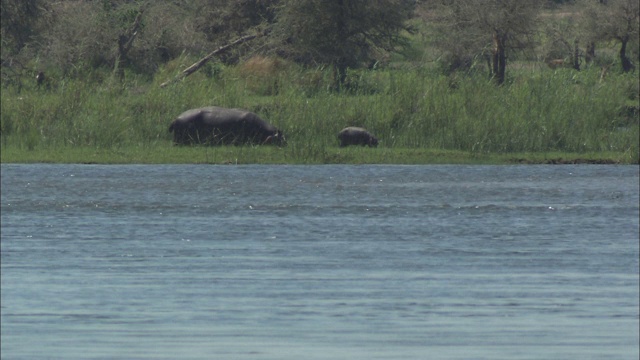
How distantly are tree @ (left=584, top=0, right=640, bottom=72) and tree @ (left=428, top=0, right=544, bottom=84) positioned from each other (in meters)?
4.80

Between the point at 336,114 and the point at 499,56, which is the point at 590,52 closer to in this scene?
the point at 499,56

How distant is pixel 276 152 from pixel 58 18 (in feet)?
47.8

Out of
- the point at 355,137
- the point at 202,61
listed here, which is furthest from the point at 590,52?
the point at 355,137

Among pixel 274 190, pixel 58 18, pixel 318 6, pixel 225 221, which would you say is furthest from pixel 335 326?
pixel 58 18

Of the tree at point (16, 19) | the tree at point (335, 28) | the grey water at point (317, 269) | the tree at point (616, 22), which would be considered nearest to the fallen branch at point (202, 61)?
the tree at point (335, 28)

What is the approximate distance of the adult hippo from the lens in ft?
81.8

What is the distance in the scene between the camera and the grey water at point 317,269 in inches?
334

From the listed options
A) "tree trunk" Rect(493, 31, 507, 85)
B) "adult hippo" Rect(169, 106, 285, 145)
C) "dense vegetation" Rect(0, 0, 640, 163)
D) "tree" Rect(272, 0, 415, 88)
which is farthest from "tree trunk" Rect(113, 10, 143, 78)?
"adult hippo" Rect(169, 106, 285, 145)

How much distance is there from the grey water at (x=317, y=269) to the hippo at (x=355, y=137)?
4.49 m

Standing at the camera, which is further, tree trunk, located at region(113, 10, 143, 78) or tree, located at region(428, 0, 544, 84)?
tree, located at region(428, 0, 544, 84)

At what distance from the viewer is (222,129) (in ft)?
82.3

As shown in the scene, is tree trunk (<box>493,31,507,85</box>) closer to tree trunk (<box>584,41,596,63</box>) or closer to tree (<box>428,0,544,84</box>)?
tree (<box>428,0,544,84</box>)

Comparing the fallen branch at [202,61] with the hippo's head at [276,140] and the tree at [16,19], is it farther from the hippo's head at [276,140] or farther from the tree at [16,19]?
the hippo's head at [276,140]

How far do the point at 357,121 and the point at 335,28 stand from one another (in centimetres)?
780
